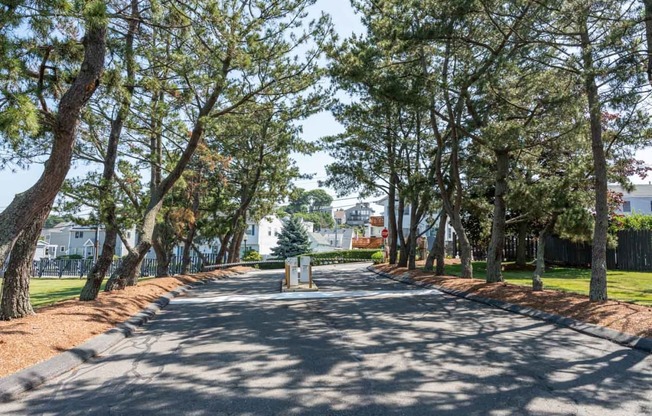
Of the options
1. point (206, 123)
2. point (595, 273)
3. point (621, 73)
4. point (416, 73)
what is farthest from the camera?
point (416, 73)

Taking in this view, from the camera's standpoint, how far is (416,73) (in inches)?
542

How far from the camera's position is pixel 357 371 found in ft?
17.7

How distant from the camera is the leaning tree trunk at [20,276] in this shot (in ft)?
25.9

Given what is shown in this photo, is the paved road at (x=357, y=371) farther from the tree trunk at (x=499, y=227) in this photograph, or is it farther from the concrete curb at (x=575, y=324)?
the tree trunk at (x=499, y=227)

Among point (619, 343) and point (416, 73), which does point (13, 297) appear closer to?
point (619, 343)

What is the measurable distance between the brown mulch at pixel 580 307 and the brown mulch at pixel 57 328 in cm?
821

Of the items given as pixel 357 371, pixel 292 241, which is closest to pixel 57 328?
pixel 357 371

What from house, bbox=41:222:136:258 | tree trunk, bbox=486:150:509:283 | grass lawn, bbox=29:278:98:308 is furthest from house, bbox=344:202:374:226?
tree trunk, bbox=486:150:509:283

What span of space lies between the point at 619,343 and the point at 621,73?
4.47 m

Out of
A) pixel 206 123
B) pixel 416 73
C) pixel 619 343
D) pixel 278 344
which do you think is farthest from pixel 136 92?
pixel 619 343

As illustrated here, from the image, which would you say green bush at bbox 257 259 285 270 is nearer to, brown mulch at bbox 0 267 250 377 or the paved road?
brown mulch at bbox 0 267 250 377

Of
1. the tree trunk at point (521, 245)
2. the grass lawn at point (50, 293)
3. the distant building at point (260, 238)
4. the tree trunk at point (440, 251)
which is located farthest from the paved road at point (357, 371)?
the distant building at point (260, 238)

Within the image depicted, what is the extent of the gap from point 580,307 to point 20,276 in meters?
10.3

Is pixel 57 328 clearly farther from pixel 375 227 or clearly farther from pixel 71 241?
pixel 375 227
